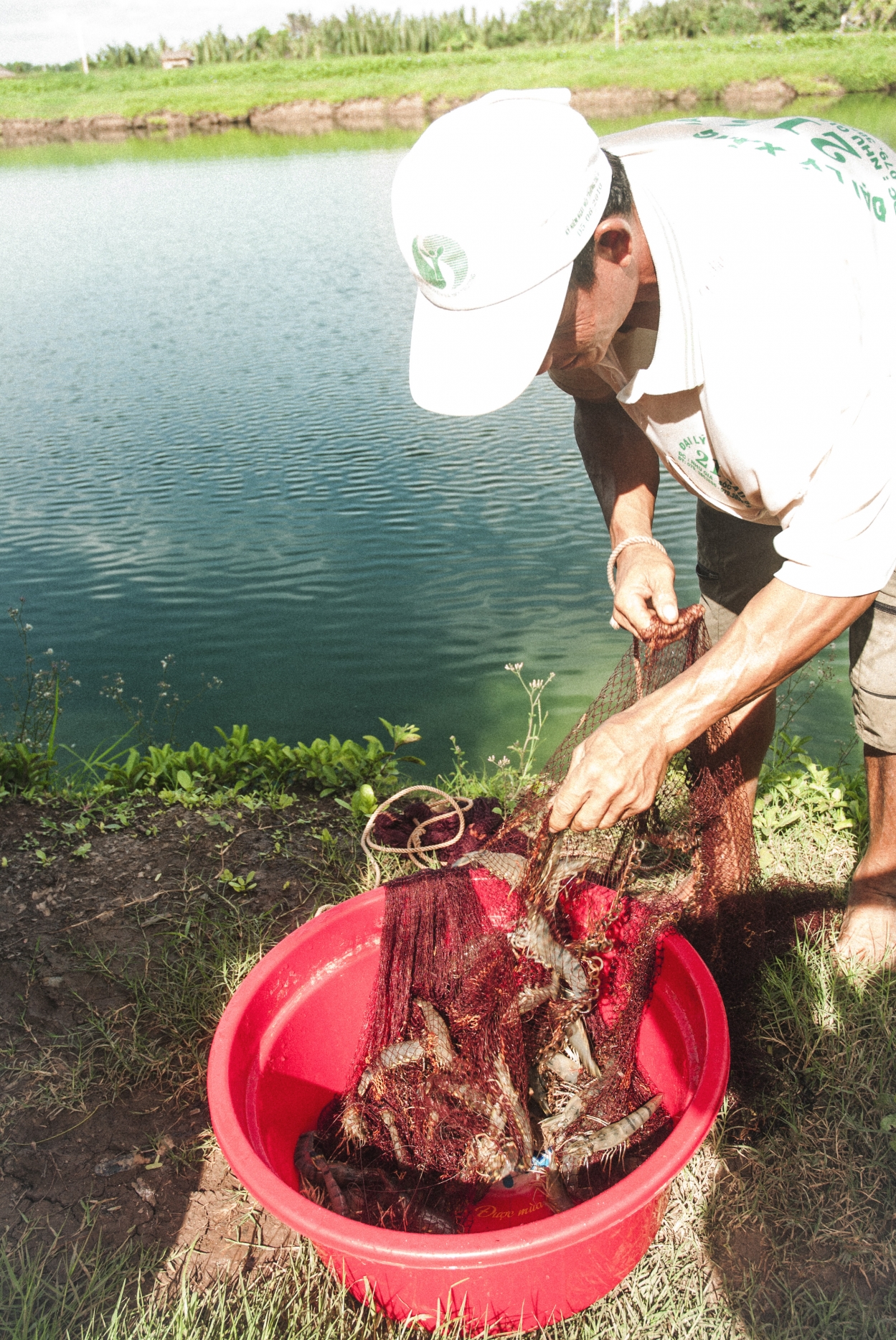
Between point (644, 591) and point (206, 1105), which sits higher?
point (644, 591)

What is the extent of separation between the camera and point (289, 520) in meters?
6.52

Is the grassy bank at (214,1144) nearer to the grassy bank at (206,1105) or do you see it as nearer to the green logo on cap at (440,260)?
the grassy bank at (206,1105)

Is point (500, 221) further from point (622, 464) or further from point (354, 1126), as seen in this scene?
point (354, 1126)

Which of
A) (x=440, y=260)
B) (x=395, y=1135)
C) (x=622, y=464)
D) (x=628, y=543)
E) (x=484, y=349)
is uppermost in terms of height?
(x=440, y=260)

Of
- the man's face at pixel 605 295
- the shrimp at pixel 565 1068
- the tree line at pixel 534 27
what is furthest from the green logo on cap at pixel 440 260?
the tree line at pixel 534 27

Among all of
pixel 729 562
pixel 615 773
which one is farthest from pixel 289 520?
pixel 615 773

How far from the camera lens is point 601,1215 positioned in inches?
55.1

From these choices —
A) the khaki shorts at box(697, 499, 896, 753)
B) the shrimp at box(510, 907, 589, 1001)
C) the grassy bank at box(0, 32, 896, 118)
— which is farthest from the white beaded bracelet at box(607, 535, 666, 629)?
the grassy bank at box(0, 32, 896, 118)

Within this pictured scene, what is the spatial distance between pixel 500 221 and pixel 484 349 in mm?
183

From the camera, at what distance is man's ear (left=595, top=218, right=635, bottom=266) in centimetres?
143

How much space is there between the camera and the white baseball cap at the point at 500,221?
1359 mm

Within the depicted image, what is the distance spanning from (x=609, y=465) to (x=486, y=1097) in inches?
58.7

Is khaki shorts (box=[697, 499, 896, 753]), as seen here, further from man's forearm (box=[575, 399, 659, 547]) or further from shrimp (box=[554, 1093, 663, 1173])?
shrimp (box=[554, 1093, 663, 1173])

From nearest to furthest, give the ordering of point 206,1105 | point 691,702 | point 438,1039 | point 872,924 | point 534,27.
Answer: point 691,702 → point 438,1039 → point 206,1105 → point 872,924 → point 534,27
